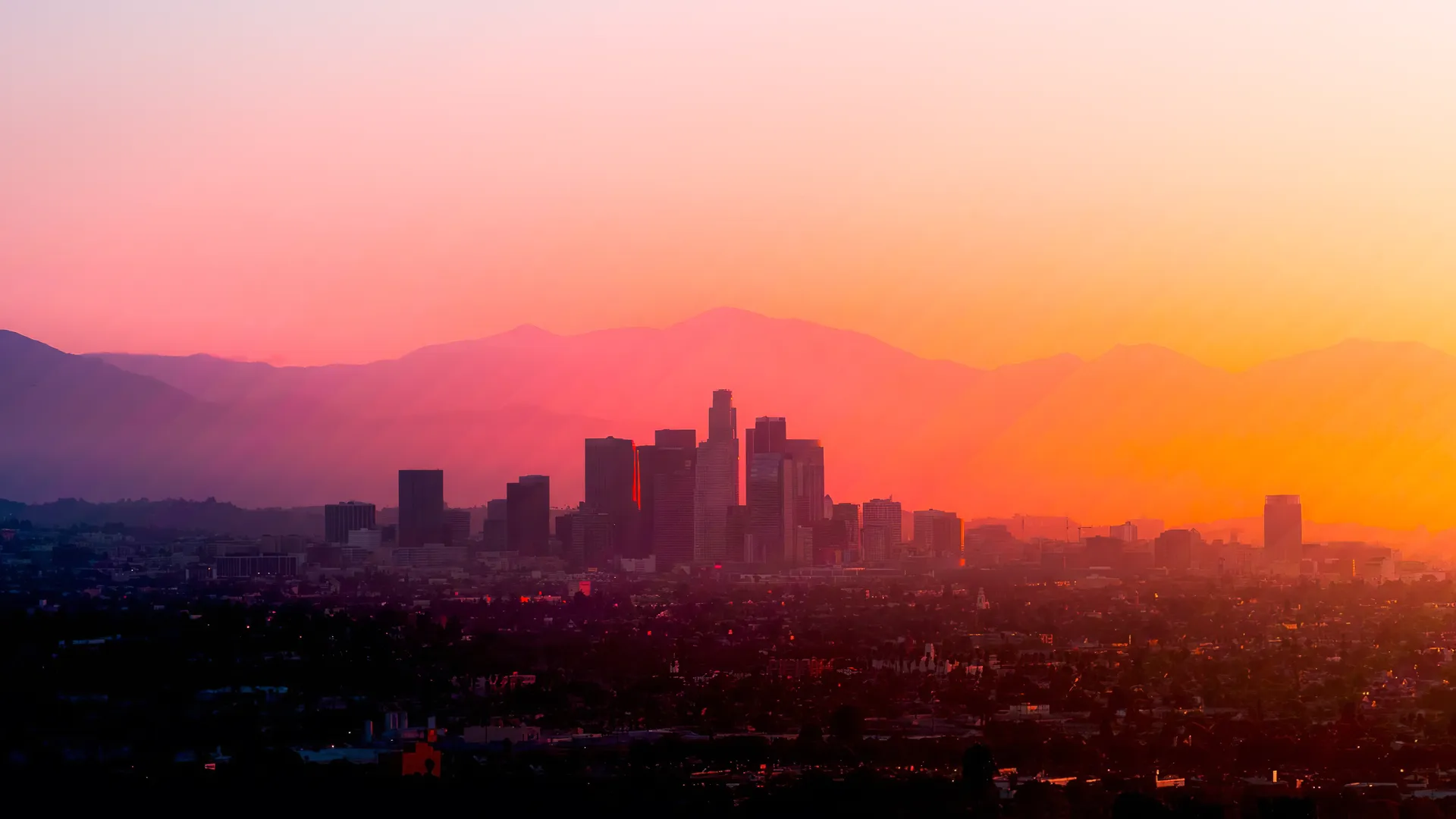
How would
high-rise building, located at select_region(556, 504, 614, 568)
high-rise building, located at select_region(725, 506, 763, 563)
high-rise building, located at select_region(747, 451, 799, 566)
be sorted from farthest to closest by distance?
1. high-rise building, located at select_region(747, 451, 799, 566)
2. high-rise building, located at select_region(725, 506, 763, 563)
3. high-rise building, located at select_region(556, 504, 614, 568)

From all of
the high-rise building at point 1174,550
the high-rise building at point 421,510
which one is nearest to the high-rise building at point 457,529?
the high-rise building at point 421,510

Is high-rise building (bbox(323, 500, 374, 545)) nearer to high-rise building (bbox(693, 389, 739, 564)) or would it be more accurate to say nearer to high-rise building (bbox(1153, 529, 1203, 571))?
high-rise building (bbox(693, 389, 739, 564))

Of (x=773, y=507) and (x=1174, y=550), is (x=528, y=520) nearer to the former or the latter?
(x=773, y=507)

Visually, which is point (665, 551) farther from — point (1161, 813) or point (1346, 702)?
point (1161, 813)

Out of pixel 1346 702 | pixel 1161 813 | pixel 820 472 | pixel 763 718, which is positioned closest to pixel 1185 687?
pixel 1346 702

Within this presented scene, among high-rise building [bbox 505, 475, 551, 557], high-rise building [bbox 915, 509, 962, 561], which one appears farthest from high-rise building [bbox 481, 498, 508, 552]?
high-rise building [bbox 915, 509, 962, 561]

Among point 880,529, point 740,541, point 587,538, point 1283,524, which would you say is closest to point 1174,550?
point 1283,524
